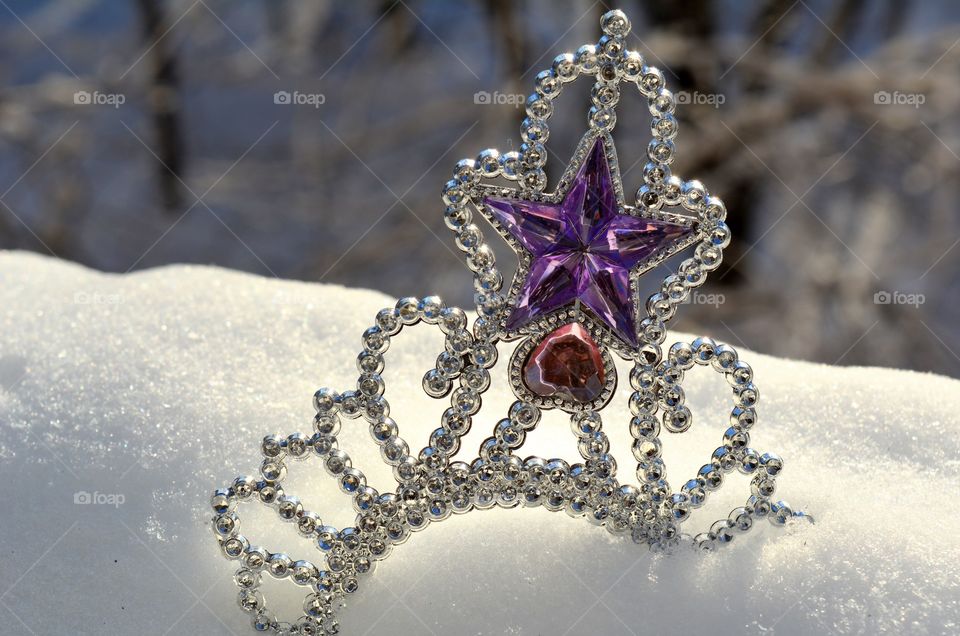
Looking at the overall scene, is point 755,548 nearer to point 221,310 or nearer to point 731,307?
point 221,310

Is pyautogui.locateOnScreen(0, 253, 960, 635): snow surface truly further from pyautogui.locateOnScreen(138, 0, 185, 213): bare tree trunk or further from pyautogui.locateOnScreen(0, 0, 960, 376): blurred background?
pyautogui.locateOnScreen(138, 0, 185, 213): bare tree trunk

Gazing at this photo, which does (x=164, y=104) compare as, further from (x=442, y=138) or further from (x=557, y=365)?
(x=557, y=365)

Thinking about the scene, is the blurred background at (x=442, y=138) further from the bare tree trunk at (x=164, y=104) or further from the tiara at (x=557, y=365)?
the tiara at (x=557, y=365)

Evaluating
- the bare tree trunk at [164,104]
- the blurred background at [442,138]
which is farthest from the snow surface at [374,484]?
the bare tree trunk at [164,104]

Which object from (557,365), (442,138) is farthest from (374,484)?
(442,138)

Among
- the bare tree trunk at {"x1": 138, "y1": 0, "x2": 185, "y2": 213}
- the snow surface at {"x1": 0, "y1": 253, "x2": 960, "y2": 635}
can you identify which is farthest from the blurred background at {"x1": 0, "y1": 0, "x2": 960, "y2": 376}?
the snow surface at {"x1": 0, "y1": 253, "x2": 960, "y2": 635}

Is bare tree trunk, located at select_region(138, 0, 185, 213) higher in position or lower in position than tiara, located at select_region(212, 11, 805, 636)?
lower
